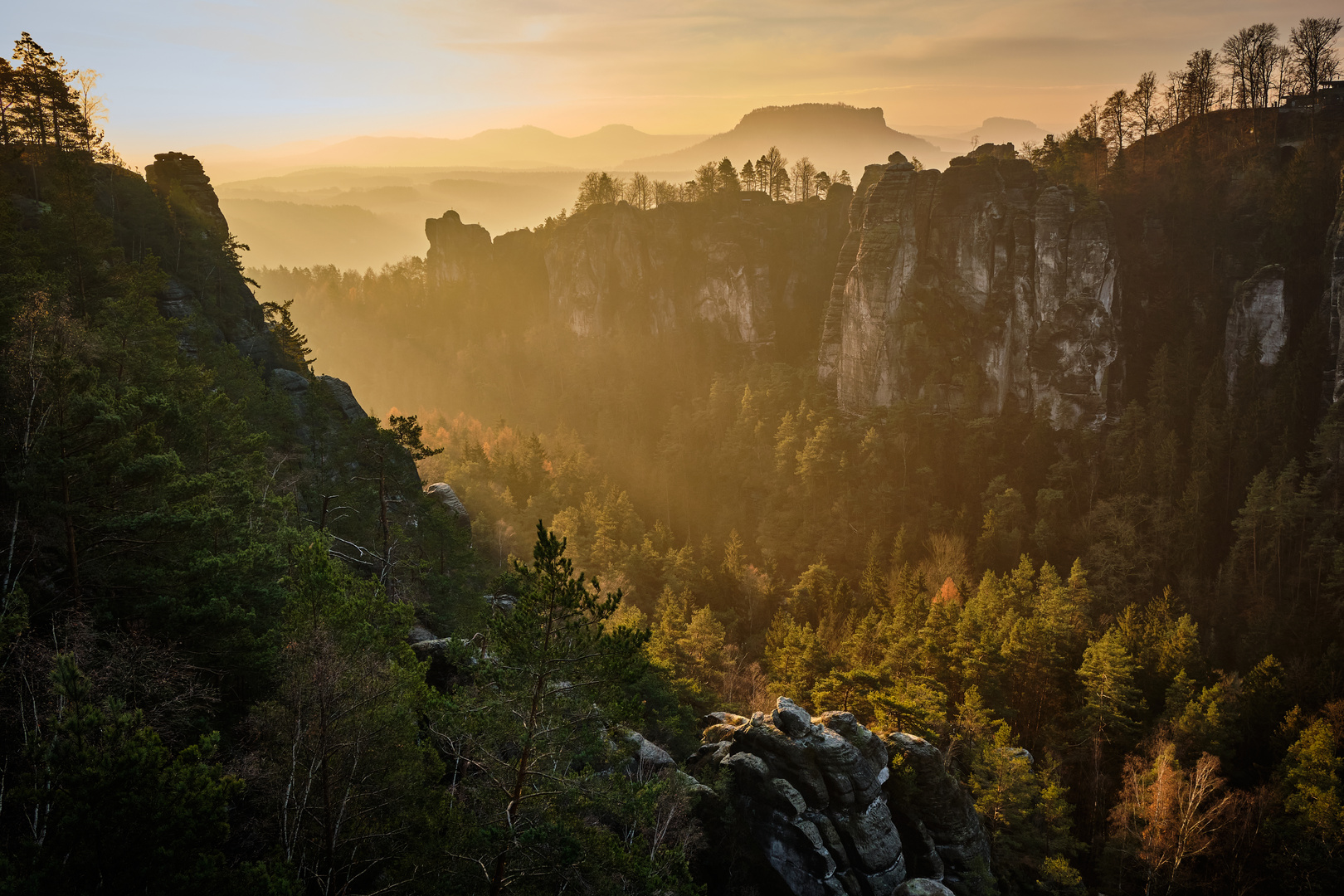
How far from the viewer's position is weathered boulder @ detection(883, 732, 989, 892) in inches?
934

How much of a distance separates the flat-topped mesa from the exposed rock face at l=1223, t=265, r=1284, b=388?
7852mm

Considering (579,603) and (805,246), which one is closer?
(579,603)

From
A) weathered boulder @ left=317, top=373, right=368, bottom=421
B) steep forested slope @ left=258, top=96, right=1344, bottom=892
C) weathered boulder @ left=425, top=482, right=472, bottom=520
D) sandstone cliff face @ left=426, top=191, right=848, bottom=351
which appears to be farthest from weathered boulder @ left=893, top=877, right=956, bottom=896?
sandstone cliff face @ left=426, top=191, right=848, bottom=351

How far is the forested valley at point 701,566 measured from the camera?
1052cm

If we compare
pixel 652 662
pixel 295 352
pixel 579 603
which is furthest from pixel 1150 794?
pixel 295 352

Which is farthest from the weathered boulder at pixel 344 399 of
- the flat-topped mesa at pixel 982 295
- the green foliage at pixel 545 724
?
the flat-topped mesa at pixel 982 295

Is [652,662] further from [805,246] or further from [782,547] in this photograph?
[805,246]

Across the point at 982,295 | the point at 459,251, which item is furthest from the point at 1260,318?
the point at 459,251

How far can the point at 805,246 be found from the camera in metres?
84.5

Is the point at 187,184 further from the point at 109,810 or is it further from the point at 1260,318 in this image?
the point at 1260,318

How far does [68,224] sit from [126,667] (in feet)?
70.0

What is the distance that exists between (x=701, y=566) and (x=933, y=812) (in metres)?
31.4

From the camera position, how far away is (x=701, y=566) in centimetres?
5488

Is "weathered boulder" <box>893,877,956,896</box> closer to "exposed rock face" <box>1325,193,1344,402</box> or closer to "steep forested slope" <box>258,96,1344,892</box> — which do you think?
"steep forested slope" <box>258,96,1344,892</box>
